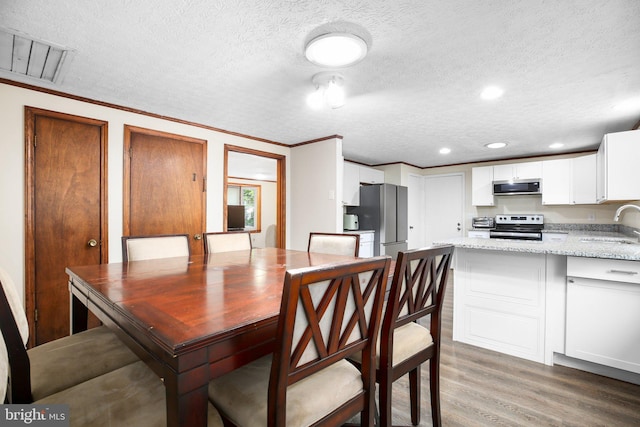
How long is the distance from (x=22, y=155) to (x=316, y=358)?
293 centimetres

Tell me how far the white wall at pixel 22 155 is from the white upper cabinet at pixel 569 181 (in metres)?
5.08

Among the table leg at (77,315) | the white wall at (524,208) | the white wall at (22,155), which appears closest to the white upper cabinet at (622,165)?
the white wall at (524,208)

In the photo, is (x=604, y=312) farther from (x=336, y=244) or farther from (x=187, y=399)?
(x=187, y=399)

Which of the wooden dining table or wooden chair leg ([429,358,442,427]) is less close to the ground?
the wooden dining table

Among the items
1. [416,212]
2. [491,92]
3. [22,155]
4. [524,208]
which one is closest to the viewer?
[22,155]

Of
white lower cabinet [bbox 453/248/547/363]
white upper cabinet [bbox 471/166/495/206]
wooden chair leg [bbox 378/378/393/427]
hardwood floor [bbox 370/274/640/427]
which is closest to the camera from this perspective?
wooden chair leg [bbox 378/378/393/427]

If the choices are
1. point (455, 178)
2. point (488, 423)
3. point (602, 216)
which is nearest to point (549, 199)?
point (602, 216)

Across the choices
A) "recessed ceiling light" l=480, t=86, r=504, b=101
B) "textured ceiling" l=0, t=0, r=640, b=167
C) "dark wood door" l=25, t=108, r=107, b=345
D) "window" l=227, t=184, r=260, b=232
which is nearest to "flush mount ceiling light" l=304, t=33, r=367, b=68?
"textured ceiling" l=0, t=0, r=640, b=167

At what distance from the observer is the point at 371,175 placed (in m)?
5.52

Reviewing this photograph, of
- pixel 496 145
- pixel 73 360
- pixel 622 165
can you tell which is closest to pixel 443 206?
pixel 496 145

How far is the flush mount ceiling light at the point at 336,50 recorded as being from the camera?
168cm

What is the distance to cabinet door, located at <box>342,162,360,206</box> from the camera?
487cm

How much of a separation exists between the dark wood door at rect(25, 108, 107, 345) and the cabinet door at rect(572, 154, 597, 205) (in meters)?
6.13

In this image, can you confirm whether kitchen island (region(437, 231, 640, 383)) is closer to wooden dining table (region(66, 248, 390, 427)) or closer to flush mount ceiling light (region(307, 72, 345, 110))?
flush mount ceiling light (region(307, 72, 345, 110))
